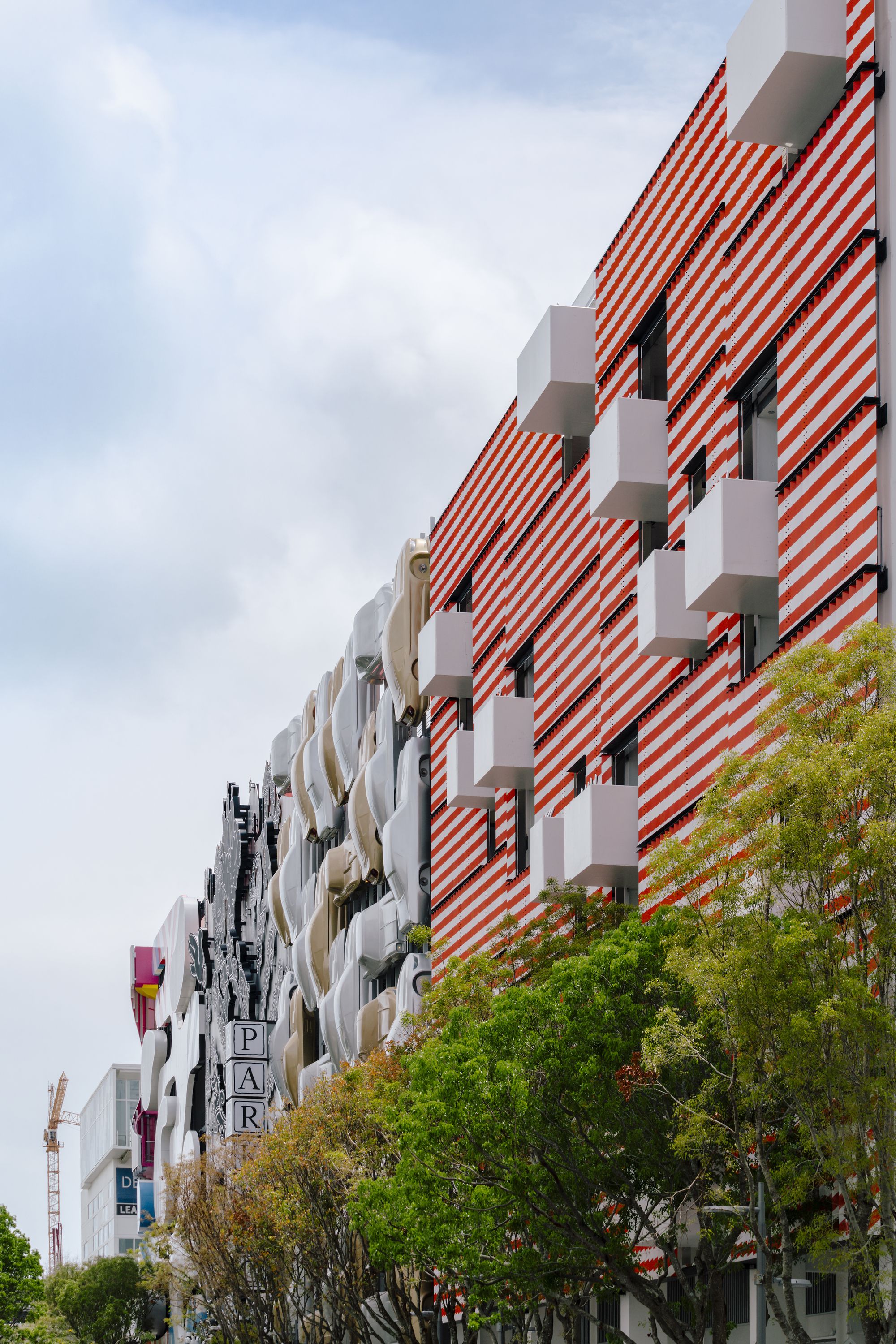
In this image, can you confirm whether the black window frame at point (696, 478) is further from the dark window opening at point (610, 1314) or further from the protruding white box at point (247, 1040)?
the protruding white box at point (247, 1040)

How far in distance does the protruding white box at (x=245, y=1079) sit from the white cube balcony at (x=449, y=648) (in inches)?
1353

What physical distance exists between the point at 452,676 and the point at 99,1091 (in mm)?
114986

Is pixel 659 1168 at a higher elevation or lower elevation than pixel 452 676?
lower

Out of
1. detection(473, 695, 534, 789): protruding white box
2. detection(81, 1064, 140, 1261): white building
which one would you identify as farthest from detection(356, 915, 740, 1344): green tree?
detection(81, 1064, 140, 1261): white building

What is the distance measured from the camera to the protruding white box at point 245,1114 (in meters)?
76.9

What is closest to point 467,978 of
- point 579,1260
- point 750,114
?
point 579,1260

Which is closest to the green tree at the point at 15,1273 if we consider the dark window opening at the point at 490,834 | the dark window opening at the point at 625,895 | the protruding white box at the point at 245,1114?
the protruding white box at the point at 245,1114

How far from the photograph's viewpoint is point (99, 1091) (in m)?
154

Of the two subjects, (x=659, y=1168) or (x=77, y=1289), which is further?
(x=77, y=1289)

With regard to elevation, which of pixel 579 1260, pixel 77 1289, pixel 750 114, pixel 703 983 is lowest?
pixel 77 1289

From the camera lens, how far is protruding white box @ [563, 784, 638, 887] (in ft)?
109

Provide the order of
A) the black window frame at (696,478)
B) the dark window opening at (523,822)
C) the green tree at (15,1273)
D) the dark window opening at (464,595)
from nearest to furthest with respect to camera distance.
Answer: the black window frame at (696,478)
the dark window opening at (523,822)
the dark window opening at (464,595)
the green tree at (15,1273)

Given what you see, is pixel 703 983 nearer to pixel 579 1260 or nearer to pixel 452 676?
pixel 579 1260

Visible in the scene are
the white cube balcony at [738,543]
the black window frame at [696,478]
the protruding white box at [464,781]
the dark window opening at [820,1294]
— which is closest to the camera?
the dark window opening at [820,1294]
